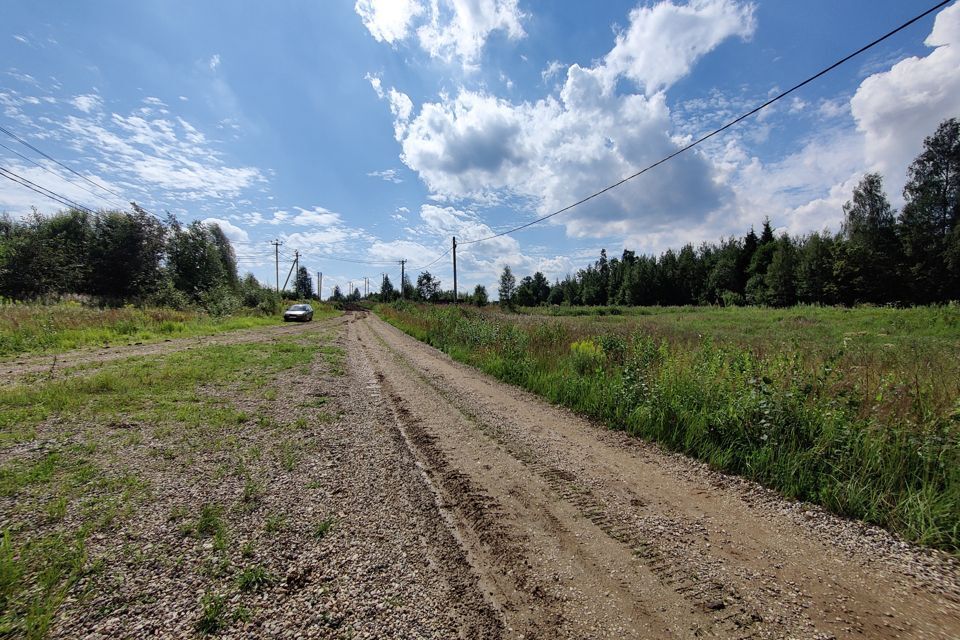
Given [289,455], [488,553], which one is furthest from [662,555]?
[289,455]

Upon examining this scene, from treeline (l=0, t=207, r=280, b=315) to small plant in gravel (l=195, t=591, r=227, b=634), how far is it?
31.7m

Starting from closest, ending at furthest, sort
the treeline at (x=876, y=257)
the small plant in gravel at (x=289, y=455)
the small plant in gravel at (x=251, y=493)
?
the small plant in gravel at (x=251, y=493) → the small plant in gravel at (x=289, y=455) → the treeline at (x=876, y=257)

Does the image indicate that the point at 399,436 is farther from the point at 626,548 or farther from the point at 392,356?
the point at 392,356

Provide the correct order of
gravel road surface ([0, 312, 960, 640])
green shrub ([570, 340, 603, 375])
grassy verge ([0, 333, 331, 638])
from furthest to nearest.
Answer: green shrub ([570, 340, 603, 375])
grassy verge ([0, 333, 331, 638])
gravel road surface ([0, 312, 960, 640])

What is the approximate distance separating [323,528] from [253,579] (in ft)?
2.13

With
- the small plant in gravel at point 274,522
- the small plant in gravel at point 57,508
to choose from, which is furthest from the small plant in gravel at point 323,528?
the small plant in gravel at point 57,508

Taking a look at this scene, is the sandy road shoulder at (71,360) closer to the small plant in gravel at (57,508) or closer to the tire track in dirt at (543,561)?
the small plant in gravel at (57,508)

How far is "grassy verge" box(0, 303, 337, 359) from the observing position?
1208cm

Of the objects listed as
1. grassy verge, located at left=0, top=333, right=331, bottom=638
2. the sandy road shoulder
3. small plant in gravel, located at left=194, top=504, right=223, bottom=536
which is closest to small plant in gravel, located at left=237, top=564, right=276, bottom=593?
grassy verge, located at left=0, top=333, right=331, bottom=638

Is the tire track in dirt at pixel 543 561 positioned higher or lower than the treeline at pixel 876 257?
lower

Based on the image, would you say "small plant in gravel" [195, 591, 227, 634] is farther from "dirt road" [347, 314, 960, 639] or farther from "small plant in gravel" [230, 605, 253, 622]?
"dirt road" [347, 314, 960, 639]

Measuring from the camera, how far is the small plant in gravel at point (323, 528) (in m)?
2.94

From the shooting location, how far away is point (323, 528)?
119 inches

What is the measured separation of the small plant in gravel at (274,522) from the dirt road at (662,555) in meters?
1.37
